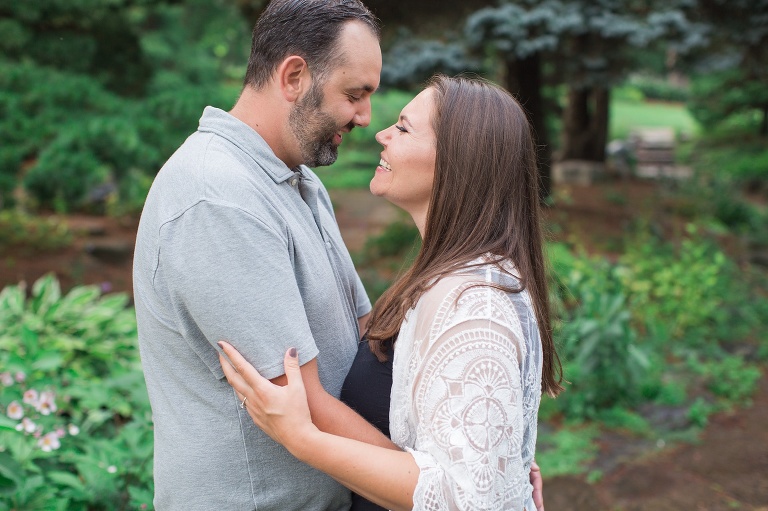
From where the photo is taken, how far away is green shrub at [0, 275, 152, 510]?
8.72 feet

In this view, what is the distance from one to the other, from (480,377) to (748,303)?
676cm

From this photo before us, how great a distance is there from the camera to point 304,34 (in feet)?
6.49

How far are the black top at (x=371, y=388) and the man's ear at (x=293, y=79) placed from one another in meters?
0.69

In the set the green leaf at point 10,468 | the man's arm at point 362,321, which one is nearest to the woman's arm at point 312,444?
the man's arm at point 362,321

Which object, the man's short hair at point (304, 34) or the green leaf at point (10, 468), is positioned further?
the green leaf at point (10, 468)

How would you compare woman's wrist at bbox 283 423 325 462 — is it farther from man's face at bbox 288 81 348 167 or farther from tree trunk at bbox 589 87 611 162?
tree trunk at bbox 589 87 611 162

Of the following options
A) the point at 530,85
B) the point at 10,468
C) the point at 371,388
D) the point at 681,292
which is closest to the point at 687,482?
the point at 681,292

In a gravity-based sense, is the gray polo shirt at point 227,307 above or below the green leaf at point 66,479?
above

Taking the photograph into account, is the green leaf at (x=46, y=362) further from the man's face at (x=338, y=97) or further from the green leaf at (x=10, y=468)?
the man's face at (x=338, y=97)

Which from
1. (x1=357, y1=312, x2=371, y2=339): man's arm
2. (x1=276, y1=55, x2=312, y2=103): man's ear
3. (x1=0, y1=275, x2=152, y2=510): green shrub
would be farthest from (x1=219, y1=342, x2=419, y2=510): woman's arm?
(x1=0, y1=275, x2=152, y2=510): green shrub

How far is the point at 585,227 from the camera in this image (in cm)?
964

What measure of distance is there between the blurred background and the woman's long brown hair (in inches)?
16.7

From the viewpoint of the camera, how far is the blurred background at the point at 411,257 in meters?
3.36

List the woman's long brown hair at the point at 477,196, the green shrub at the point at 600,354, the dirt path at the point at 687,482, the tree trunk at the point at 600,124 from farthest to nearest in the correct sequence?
the tree trunk at the point at 600,124 → the green shrub at the point at 600,354 → the dirt path at the point at 687,482 → the woman's long brown hair at the point at 477,196
